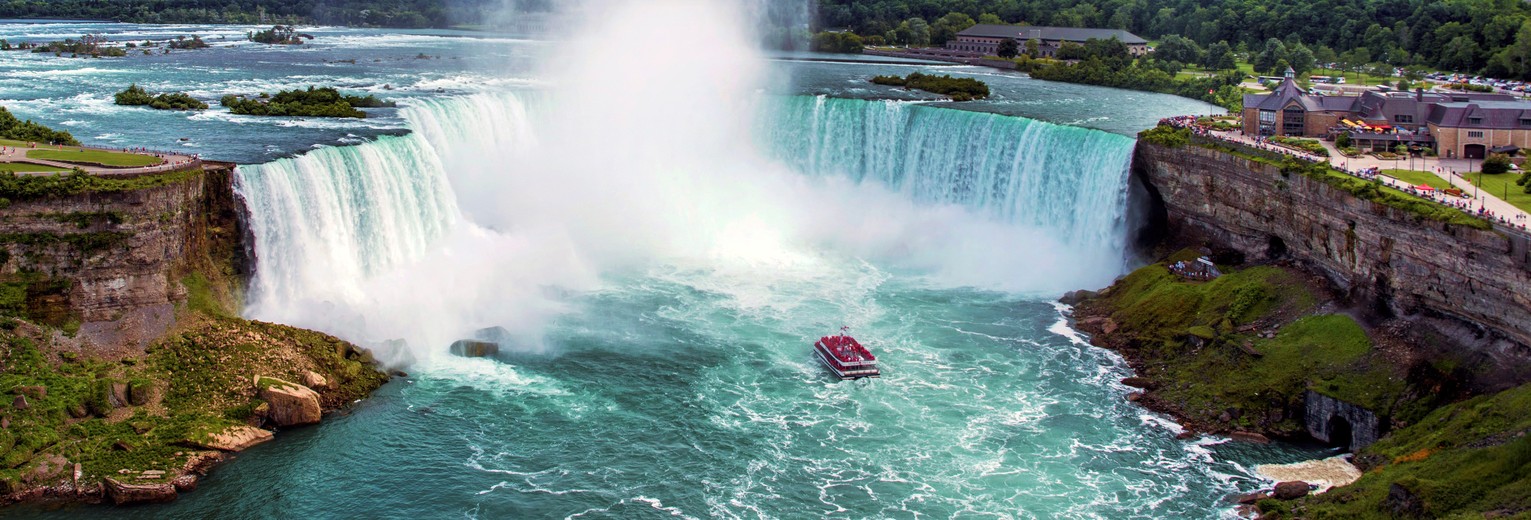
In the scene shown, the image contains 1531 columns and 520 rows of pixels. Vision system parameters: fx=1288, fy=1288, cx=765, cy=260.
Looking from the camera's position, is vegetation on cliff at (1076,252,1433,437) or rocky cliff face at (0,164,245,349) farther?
vegetation on cliff at (1076,252,1433,437)

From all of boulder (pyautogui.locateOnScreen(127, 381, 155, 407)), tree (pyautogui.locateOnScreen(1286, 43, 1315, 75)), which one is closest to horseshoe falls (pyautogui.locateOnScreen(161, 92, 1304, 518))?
A: boulder (pyautogui.locateOnScreen(127, 381, 155, 407))

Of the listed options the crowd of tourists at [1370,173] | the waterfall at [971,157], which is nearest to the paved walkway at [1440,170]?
the crowd of tourists at [1370,173]

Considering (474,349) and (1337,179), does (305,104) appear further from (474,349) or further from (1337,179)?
(1337,179)

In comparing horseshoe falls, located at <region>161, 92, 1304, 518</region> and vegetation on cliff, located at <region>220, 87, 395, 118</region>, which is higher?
vegetation on cliff, located at <region>220, 87, 395, 118</region>

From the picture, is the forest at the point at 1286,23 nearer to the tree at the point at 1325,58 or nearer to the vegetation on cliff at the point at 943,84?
the tree at the point at 1325,58

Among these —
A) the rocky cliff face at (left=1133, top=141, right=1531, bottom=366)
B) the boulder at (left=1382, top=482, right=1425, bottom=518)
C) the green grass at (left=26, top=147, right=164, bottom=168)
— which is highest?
the green grass at (left=26, top=147, right=164, bottom=168)

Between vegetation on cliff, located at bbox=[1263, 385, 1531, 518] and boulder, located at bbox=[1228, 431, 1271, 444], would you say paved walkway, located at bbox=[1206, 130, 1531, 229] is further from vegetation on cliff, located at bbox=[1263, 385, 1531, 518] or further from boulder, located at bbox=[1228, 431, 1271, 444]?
boulder, located at bbox=[1228, 431, 1271, 444]
